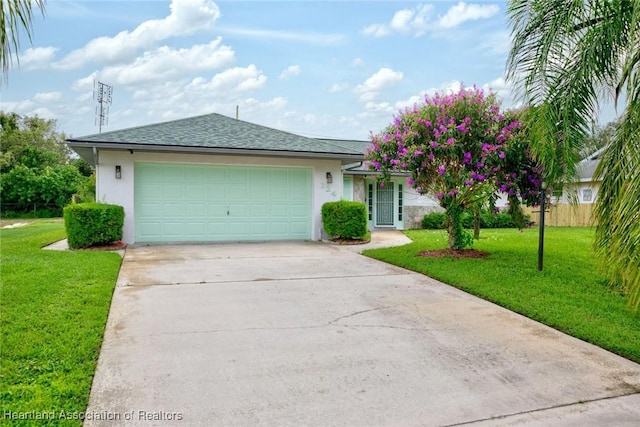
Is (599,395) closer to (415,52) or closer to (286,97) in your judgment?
(415,52)

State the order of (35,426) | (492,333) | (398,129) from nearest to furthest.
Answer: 1. (35,426)
2. (492,333)
3. (398,129)

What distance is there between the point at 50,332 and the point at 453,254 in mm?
7772

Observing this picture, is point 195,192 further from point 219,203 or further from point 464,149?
point 464,149

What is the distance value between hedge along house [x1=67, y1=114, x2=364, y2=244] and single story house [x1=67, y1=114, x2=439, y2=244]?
3 cm

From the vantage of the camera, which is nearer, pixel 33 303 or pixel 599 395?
pixel 599 395

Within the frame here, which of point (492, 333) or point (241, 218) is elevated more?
point (241, 218)

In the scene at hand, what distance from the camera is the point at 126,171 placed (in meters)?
11.9

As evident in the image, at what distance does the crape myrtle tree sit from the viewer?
28.8 feet

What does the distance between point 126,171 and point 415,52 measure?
29.8 ft

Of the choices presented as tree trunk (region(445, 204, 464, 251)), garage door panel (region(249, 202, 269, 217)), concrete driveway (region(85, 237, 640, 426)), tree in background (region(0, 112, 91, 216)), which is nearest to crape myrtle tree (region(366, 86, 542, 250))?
tree trunk (region(445, 204, 464, 251))

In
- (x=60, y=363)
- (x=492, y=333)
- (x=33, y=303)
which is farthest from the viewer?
(x=33, y=303)

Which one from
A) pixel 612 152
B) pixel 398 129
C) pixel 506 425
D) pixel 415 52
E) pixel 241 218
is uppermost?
pixel 415 52

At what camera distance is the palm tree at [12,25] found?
3.03 m

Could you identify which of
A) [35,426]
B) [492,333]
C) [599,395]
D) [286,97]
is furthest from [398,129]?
[286,97]
